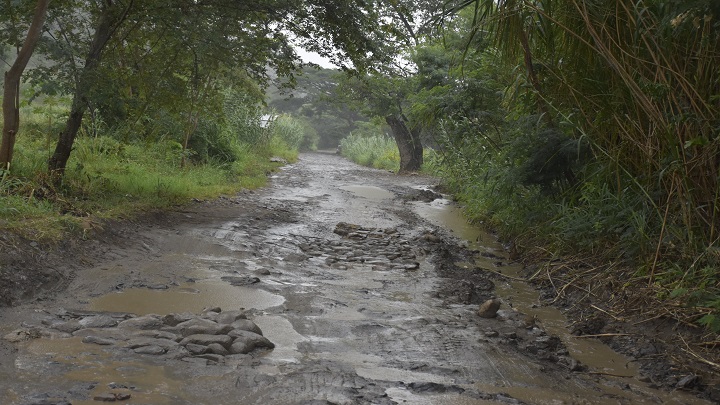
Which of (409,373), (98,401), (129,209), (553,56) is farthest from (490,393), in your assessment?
(129,209)

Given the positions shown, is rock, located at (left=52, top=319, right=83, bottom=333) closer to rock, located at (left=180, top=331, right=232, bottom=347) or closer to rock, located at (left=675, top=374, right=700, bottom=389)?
rock, located at (left=180, top=331, right=232, bottom=347)

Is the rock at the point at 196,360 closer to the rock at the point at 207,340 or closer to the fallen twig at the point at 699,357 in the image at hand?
the rock at the point at 207,340

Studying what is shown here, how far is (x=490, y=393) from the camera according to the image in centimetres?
327

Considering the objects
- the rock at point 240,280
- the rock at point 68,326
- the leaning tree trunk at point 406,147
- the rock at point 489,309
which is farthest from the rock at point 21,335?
the leaning tree trunk at point 406,147

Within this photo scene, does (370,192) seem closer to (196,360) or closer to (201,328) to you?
(201,328)

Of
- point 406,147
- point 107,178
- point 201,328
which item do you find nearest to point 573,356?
point 201,328

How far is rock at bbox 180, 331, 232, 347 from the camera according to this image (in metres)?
3.54

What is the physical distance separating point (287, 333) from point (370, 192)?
10102 millimetres

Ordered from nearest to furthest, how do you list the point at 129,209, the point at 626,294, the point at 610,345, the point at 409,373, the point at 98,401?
the point at 98,401, the point at 409,373, the point at 610,345, the point at 626,294, the point at 129,209

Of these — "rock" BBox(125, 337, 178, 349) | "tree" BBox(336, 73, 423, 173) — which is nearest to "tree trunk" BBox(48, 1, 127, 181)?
"rock" BBox(125, 337, 178, 349)

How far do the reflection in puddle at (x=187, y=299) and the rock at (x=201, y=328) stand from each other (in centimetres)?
58

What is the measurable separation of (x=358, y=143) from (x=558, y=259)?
25760 millimetres

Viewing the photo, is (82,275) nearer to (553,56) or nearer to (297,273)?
(297,273)

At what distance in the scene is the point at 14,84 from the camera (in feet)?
20.4
